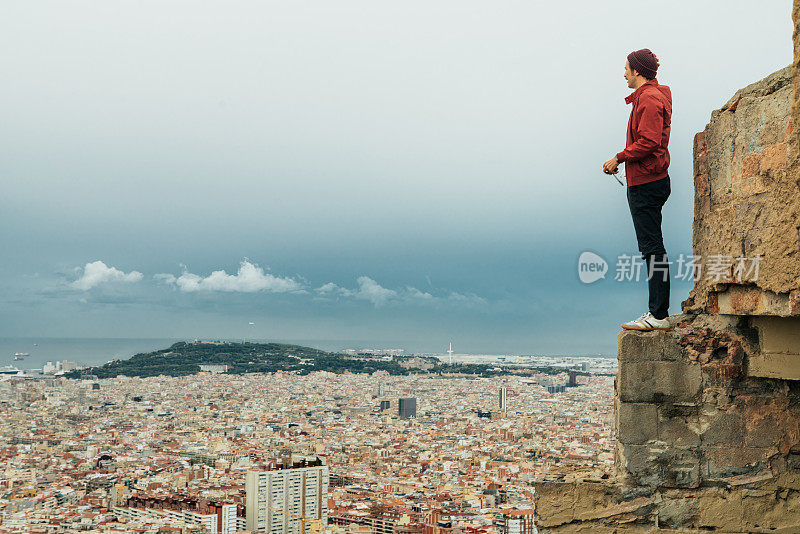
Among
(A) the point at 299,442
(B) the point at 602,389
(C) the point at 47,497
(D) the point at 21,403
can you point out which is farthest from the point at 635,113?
(D) the point at 21,403

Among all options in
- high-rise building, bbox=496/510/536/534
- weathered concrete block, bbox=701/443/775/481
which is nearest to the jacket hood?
weathered concrete block, bbox=701/443/775/481

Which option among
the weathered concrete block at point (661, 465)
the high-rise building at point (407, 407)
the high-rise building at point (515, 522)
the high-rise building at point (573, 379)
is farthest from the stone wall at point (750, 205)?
the high-rise building at point (573, 379)

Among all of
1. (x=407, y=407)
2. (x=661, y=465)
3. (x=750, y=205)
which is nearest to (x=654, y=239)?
(x=750, y=205)

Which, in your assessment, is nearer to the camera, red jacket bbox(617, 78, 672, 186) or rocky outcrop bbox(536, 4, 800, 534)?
rocky outcrop bbox(536, 4, 800, 534)

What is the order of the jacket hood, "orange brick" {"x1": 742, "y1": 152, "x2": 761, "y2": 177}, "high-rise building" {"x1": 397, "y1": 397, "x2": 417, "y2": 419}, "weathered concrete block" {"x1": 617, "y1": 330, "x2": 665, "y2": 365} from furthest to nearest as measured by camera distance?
"high-rise building" {"x1": 397, "y1": 397, "x2": 417, "y2": 419} → the jacket hood → "weathered concrete block" {"x1": 617, "y1": 330, "x2": 665, "y2": 365} → "orange brick" {"x1": 742, "y1": 152, "x2": 761, "y2": 177}

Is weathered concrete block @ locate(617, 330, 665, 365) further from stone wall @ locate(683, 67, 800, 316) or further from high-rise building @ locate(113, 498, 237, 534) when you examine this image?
high-rise building @ locate(113, 498, 237, 534)

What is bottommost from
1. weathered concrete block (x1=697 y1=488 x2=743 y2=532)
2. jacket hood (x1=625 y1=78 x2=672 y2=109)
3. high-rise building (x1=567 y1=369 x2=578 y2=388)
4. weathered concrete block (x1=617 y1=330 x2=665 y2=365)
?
high-rise building (x1=567 y1=369 x2=578 y2=388)

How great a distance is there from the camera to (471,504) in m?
16.8

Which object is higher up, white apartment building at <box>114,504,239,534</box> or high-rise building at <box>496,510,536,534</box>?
high-rise building at <box>496,510,536,534</box>

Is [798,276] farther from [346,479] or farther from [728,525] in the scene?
[346,479]

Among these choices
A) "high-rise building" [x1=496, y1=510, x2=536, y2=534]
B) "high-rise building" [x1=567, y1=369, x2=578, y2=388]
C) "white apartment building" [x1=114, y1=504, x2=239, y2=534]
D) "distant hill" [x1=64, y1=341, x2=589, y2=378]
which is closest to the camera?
"high-rise building" [x1=496, y1=510, x2=536, y2=534]

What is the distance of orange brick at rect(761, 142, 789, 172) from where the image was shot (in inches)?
128

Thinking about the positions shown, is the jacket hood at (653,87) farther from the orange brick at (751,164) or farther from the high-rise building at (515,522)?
the high-rise building at (515,522)

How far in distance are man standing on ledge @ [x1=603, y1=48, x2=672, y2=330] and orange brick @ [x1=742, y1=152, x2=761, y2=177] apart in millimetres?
434
